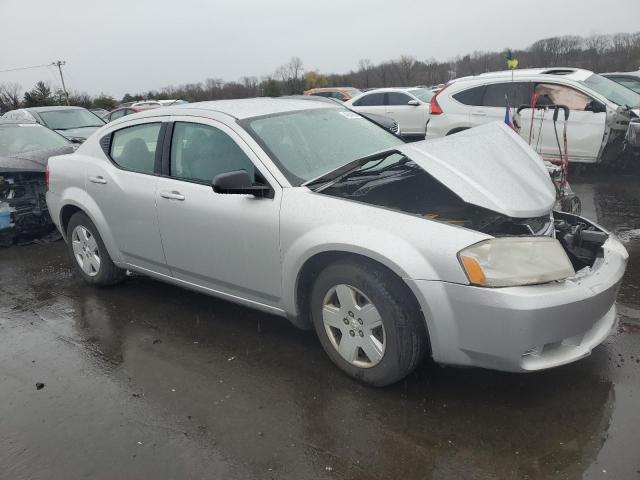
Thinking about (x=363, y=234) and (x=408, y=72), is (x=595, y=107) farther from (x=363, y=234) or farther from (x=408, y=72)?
(x=408, y=72)

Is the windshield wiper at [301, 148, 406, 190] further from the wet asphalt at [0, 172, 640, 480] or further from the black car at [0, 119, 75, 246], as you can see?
the black car at [0, 119, 75, 246]

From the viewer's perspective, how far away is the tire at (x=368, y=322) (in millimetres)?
2799

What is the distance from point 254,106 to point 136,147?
3.53ft

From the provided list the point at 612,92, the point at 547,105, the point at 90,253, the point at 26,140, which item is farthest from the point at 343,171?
the point at 612,92

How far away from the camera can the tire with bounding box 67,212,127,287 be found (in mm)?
4750

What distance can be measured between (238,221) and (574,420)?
2.21 m

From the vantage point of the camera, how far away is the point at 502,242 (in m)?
2.62

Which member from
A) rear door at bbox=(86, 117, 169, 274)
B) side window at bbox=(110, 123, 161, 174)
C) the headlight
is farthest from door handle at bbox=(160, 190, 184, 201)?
the headlight

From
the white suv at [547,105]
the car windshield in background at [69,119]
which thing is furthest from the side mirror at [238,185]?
the car windshield in background at [69,119]

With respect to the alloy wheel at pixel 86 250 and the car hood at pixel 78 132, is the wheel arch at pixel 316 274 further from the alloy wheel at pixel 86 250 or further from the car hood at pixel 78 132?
the car hood at pixel 78 132

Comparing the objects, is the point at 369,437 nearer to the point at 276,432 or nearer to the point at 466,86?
the point at 276,432

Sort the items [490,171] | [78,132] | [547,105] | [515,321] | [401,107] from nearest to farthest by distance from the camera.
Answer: [515,321] → [490,171] → [547,105] → [78,132] → [401,107]

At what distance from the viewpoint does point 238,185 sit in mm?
3195

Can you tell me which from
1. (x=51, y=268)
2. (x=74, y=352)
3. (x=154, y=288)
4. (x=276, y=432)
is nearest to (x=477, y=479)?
(x=276, y=432)
